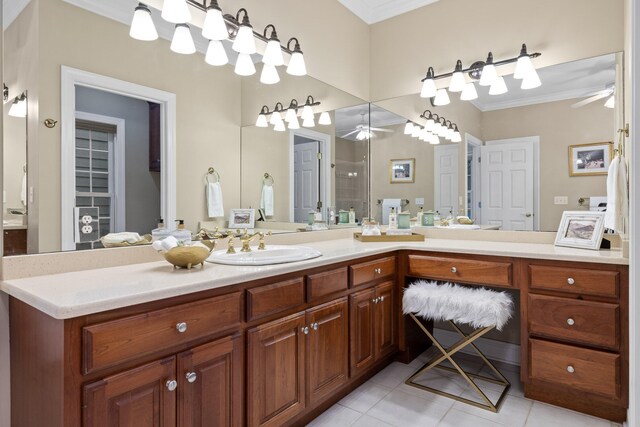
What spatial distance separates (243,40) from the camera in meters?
2.21

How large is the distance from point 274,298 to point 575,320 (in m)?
1.56

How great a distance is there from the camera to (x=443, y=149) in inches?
119

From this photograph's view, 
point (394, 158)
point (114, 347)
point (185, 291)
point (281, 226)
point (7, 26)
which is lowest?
point (114, 347)

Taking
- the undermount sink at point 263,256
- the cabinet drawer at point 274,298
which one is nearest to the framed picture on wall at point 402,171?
the undermount sink at point 263,256

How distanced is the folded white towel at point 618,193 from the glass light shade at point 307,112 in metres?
1.87

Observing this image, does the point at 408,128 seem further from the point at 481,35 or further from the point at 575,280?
the point at 575,280

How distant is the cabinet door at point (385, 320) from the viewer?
2375 mm

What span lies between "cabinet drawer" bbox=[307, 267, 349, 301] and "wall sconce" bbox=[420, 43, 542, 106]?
1.71 m

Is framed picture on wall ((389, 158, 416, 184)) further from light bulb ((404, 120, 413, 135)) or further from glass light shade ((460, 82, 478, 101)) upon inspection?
glass light shade ((460, 82, 478, 101))

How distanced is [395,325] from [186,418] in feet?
5.09

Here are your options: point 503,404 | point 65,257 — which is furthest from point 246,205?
point 503,404

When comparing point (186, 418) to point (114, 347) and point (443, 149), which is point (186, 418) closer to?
point (114, 347)

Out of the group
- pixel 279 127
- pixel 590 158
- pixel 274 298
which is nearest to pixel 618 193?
pixel 590 158

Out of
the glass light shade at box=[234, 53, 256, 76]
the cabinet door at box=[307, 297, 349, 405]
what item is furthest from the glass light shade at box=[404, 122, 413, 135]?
the cabinet door at box=[307, 297, 349, 405]
